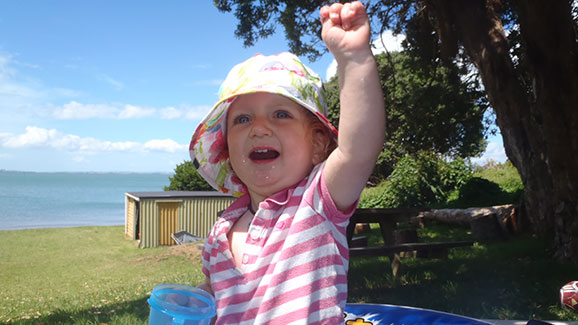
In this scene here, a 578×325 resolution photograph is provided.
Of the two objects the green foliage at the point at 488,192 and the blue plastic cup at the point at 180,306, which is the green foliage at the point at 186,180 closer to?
the green foliage at the point at 488,192

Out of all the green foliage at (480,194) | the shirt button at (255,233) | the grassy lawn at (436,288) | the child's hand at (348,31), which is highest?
the child's hand at (348,31)

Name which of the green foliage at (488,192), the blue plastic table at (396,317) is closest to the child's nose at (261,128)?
the blue plastic table at (396,317)

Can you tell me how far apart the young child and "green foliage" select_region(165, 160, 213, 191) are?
70.8 feet

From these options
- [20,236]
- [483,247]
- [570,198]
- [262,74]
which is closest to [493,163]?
[483,247]

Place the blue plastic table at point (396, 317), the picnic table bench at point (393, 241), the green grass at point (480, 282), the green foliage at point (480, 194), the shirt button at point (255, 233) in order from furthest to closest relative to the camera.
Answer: the green foliage at point (480, 194) → the picnic table bench at point (393, 241) → the green grass at point (480, 282) → the blue plastic table at point (396, 317) → the shirt button at point (255, 233)

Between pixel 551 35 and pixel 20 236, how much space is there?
24600 mm

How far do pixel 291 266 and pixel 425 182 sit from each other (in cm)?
1170

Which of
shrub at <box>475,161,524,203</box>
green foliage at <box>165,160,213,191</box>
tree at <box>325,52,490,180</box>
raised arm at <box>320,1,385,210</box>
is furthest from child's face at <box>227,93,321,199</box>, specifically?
green foliage at <box>165,160,213,191</box>

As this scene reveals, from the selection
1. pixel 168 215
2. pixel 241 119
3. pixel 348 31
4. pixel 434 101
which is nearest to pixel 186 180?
pixel 168 215

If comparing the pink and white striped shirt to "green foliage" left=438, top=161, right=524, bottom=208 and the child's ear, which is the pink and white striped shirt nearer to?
the child's ear

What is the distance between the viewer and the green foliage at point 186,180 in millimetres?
22875

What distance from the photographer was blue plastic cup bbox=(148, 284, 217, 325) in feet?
3.89

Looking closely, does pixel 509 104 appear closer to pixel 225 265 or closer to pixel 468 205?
pixel 468 205

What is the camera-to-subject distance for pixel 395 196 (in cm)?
1239
